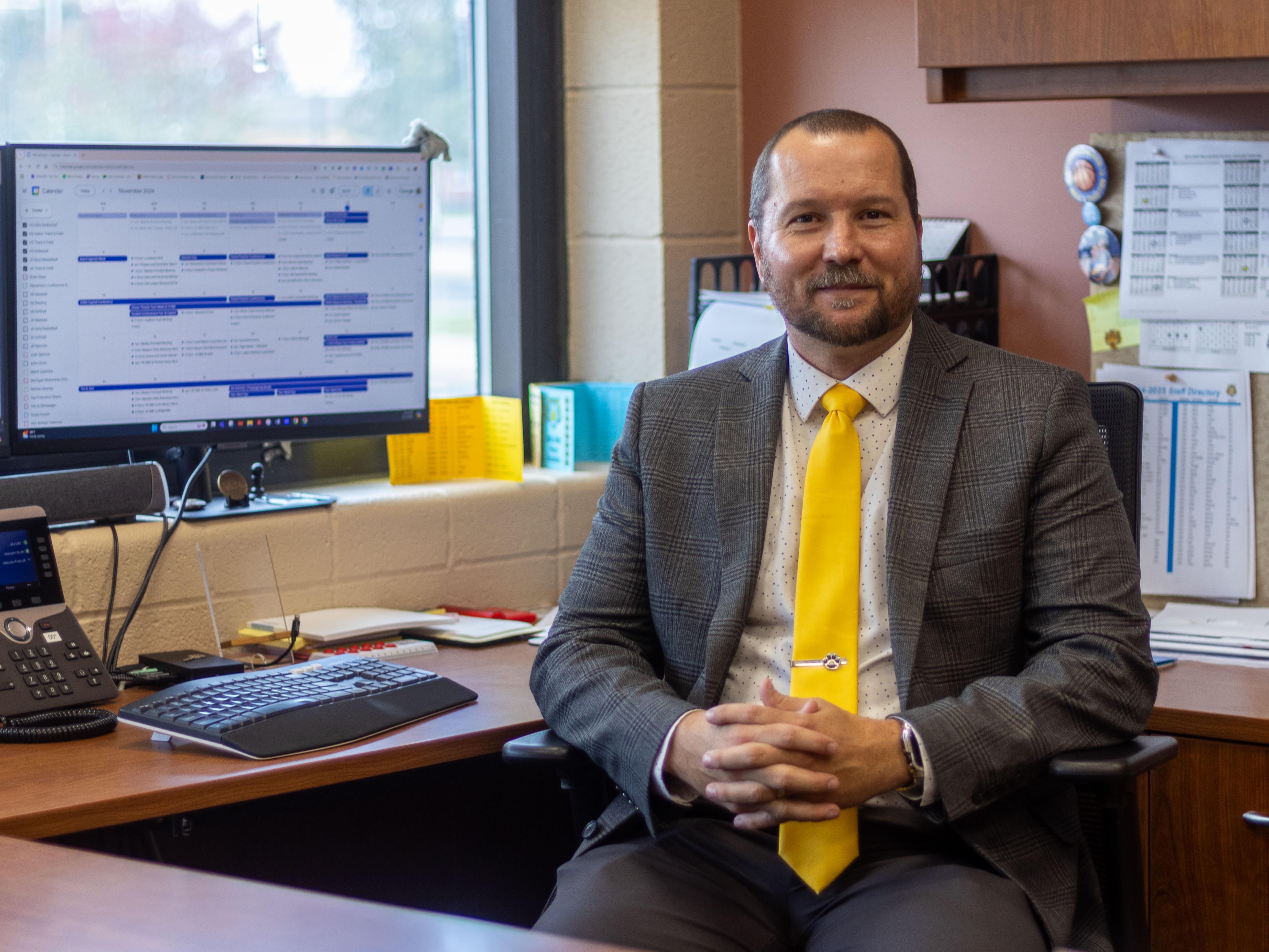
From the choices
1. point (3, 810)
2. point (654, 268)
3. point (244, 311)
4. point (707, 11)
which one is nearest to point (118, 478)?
point (244, 311)

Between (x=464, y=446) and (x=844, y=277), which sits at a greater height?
(x=844, y=277)

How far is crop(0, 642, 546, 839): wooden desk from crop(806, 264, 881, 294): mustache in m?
0.63

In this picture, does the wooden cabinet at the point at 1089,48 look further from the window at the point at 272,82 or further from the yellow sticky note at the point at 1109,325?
the window at the point at 272,82

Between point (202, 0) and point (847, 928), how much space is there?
1.77 m

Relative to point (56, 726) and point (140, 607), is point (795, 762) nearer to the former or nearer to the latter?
point (56, 726)

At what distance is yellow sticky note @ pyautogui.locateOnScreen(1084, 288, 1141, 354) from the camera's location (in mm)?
2293

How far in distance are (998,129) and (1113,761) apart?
→ 4.24ft

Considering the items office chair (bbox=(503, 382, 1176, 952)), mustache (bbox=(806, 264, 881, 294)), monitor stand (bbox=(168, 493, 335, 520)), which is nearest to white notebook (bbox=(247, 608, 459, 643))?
monitor stand (bbox=(168, 493, 335, 520))

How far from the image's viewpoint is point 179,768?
1.58 meters

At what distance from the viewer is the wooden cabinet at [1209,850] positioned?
175 cm

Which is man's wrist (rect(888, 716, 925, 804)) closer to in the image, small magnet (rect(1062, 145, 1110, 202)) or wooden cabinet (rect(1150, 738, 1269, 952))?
wooden cabinet (rect(1150, 738, 1269, 952))

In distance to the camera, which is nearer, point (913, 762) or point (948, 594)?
point (913, 762)

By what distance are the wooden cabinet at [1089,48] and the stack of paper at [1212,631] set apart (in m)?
0.73

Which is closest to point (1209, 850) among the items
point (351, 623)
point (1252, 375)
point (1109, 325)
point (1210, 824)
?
point (1210, 824)
